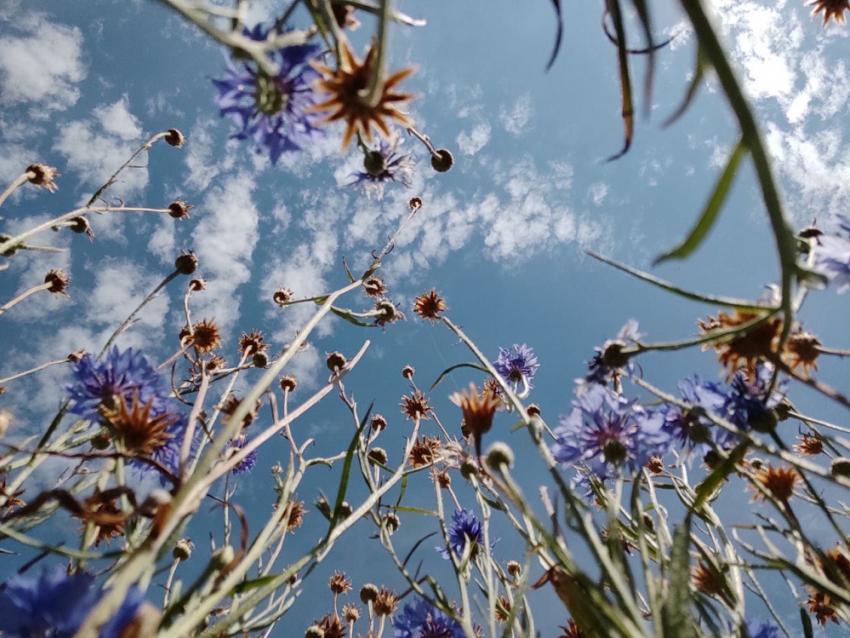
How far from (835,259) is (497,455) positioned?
717mm

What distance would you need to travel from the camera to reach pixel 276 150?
71 cm

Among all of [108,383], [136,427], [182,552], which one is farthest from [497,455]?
[182,552]

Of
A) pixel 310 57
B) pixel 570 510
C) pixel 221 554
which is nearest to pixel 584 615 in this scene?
pixel 570 510

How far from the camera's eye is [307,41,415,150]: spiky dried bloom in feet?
1.84

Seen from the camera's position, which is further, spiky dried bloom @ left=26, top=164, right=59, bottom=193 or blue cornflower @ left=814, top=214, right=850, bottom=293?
spiky dried bloom @ left=26, top=164, right=59, bottom=193

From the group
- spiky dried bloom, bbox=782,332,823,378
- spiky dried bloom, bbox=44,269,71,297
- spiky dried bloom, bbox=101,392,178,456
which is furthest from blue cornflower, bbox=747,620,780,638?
spiky dried bloom, bbox=44,269,71,297

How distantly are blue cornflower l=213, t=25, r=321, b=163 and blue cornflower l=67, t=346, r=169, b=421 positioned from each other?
0.47m

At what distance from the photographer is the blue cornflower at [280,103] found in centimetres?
68

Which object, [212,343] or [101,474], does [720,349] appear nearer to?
[101,474]

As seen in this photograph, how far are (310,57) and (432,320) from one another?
1.64 m

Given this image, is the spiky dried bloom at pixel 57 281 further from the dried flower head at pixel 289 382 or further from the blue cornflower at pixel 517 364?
the blue cornflower at pixel 517 364

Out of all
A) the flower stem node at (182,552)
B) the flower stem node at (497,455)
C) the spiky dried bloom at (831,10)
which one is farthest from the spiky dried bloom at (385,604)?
the spiky dried bloom at (831,10)

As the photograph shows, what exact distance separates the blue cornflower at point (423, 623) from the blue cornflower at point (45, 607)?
998mm

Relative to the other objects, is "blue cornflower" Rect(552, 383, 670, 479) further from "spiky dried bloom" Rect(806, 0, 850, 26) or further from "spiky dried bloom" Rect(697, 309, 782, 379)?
"spiky dried bloom" Rect(806, 0, 850, 26)
